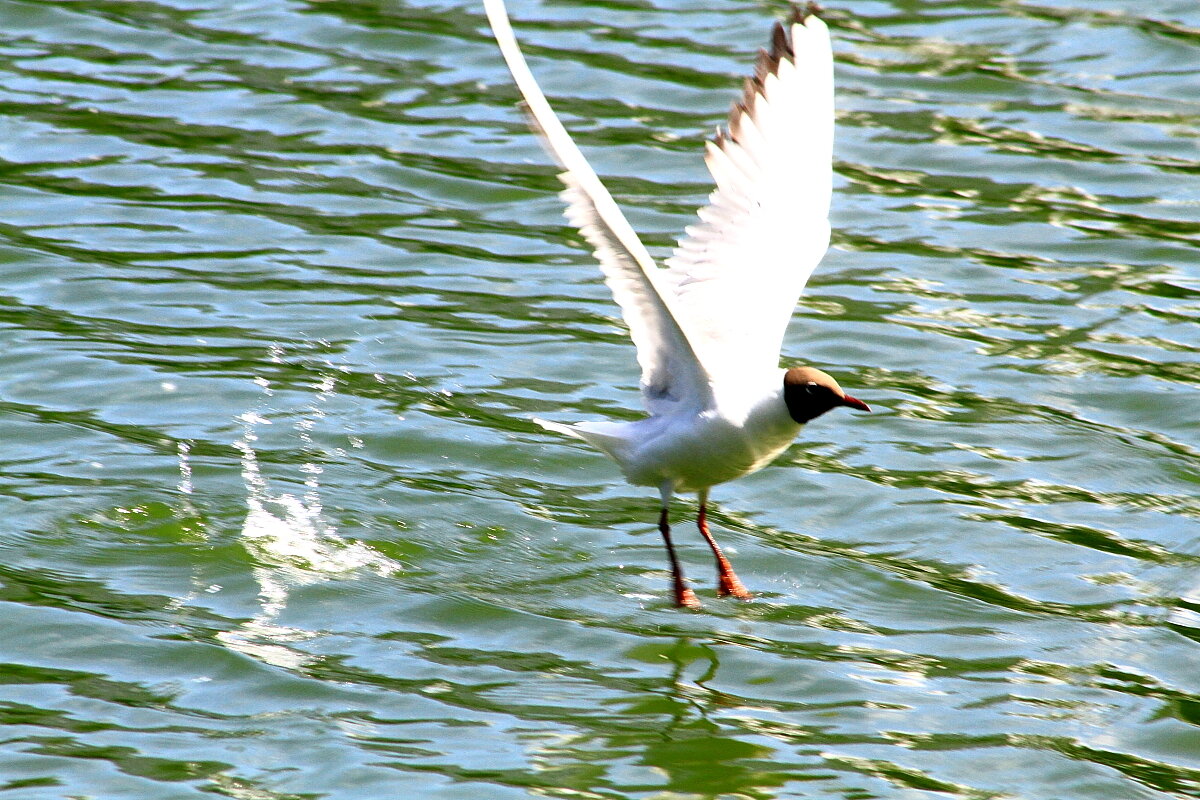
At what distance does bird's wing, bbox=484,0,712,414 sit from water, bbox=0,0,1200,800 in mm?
997

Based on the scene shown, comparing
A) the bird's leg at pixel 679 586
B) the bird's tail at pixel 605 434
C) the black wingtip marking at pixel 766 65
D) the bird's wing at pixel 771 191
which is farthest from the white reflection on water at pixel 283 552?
the black wingtip marking at pixel 766 65

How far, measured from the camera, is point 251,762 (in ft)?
19.5

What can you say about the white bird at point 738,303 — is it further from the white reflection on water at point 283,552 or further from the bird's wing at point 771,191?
the white reflection on water at point 283,552

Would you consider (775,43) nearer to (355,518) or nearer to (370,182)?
(355,518)

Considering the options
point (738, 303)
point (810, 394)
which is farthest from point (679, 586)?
point (738, 303)

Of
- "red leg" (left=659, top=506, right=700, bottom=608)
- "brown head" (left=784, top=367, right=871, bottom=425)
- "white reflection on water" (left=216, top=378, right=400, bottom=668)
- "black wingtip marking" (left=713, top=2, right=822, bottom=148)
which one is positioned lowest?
"white reflection on water" (left=216, top=378, right=400, bottom=668)

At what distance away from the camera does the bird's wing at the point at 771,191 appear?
7.38 meters

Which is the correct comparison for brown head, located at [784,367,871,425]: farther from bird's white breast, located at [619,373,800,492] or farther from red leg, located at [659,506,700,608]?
red leg, located at [659,506,700,608]

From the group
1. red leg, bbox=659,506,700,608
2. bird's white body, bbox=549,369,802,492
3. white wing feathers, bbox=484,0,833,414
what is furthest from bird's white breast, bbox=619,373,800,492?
red leg, bbox=659,506,700,608

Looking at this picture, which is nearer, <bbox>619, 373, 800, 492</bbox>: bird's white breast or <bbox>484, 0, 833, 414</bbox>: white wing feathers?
<bbox>619, 373, 800, 492</bbox>: bird's white breast

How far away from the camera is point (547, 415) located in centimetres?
883

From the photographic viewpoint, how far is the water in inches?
249

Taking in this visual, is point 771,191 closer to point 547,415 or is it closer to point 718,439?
point 718,439

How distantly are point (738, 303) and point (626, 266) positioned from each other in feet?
4.21
